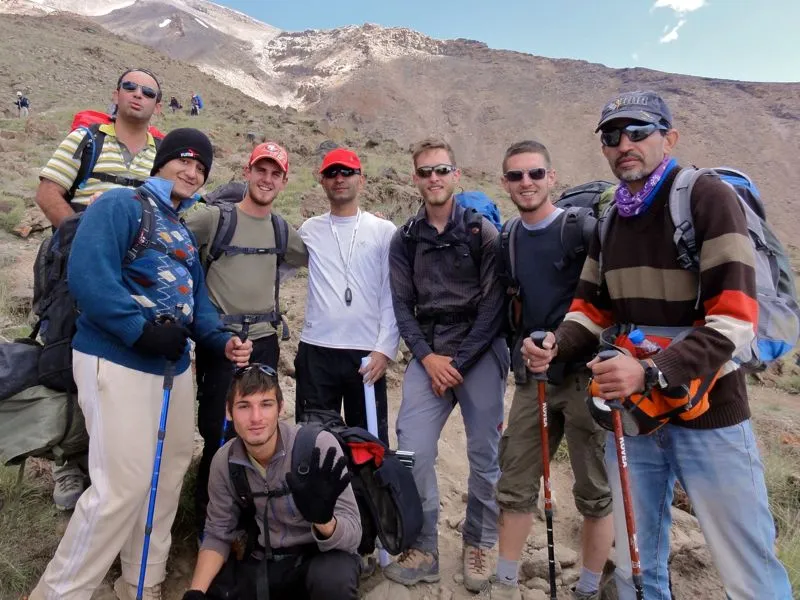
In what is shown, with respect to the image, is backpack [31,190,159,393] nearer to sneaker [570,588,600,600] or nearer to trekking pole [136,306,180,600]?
trekking pole [136,306,180,600]

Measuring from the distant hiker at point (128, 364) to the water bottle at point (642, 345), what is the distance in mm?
2031

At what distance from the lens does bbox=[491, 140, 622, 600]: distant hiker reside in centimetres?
304

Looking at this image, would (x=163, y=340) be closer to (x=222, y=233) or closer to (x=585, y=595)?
(x=222, y=233)

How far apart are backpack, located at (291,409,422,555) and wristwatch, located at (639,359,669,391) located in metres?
1.40

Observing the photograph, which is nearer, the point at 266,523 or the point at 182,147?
the point at 266,523

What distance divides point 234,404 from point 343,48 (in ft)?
244

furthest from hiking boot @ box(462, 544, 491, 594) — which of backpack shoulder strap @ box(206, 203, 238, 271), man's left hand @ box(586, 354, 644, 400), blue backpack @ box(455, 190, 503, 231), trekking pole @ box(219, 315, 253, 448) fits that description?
backpack shoulder strap @ box(206, 203, 238, 271)

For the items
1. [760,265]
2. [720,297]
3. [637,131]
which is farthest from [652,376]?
[637,131]

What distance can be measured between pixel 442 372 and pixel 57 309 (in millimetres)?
2133

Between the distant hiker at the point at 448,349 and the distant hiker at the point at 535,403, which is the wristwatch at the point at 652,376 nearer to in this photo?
the distant hiker at the point at 535,403

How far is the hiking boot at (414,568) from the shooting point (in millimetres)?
3293

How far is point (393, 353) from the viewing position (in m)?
3.54

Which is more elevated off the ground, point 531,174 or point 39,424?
point 531,174

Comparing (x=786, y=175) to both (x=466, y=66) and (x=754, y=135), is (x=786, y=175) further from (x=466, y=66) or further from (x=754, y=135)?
(x=466, y=66)
